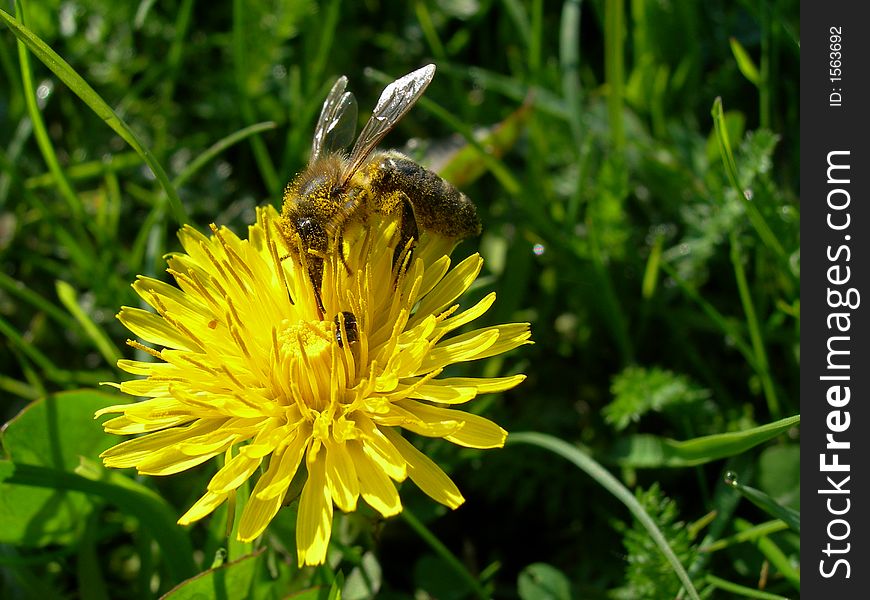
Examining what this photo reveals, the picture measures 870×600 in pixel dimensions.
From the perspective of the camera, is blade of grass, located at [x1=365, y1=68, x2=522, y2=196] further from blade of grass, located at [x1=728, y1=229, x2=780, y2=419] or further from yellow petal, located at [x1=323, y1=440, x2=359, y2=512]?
yellow petal, located at [x1=323, y1=440, x2=359, y2=512]

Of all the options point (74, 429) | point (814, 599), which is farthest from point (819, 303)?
point (74, 429)

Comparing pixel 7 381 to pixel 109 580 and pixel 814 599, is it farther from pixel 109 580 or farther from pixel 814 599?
pixel 814 599

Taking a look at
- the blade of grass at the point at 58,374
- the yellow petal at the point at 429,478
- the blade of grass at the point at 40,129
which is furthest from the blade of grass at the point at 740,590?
the blade of grass at the point at 40,129

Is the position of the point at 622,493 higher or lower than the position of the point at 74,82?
lower

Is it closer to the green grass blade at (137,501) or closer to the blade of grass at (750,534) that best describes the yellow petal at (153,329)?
the green grass blade at (137,501)

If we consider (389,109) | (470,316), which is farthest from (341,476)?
(389,109)

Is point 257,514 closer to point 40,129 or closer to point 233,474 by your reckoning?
point 233,474
